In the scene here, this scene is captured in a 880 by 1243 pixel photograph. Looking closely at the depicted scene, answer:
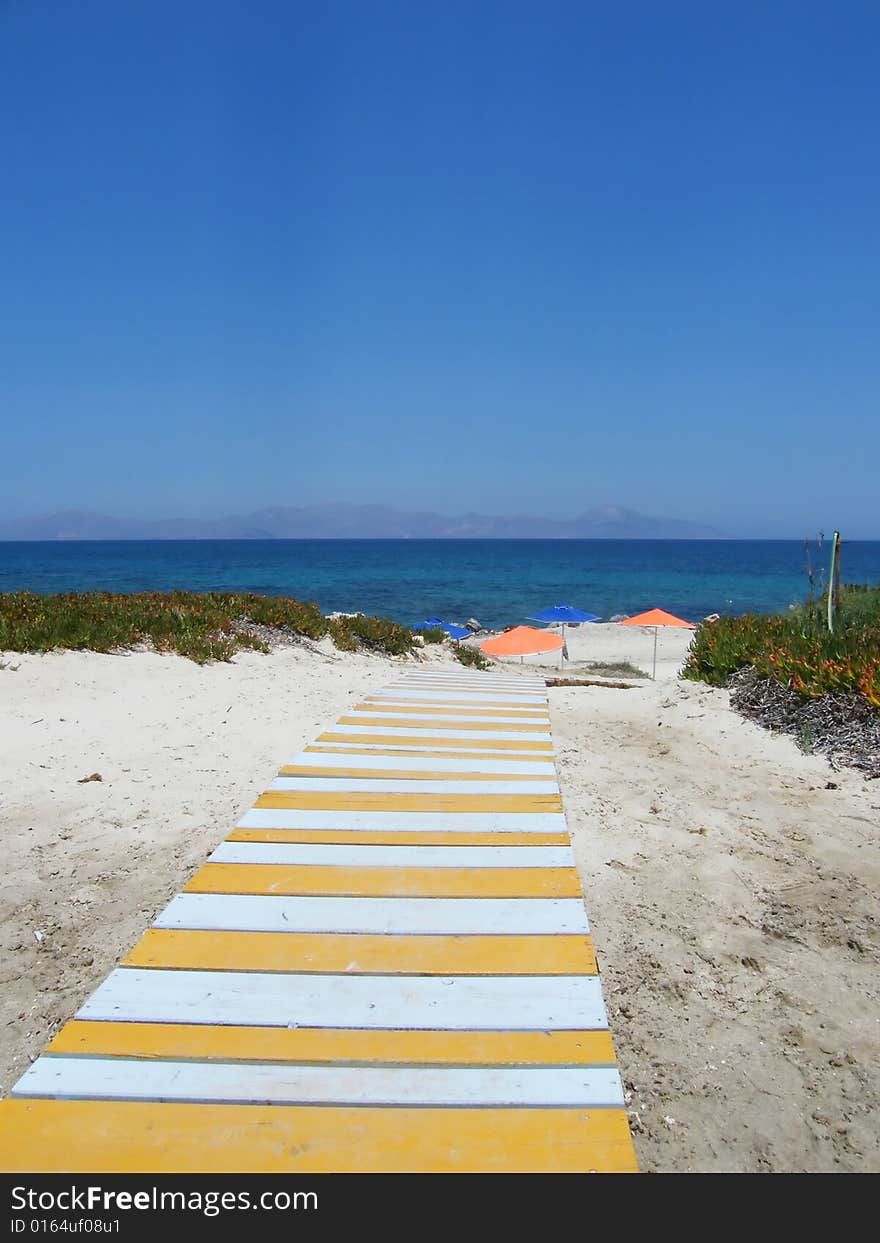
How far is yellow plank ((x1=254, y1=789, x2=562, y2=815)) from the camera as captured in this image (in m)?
4.29

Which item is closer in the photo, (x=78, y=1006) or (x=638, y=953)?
(x=78, y=1006)

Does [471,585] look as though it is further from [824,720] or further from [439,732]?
[439,732]

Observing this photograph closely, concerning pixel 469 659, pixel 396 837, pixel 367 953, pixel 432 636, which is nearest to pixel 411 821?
pixel 396 837

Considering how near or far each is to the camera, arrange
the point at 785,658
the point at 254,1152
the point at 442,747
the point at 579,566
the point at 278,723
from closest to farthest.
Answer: the point at 254,1152 < the point at 442,747 < the point at 278,723 < the point at 785,658 < the point at 579,566

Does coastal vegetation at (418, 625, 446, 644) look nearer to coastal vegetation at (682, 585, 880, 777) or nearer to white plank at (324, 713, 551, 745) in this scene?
coastal vegetation at (682, 585, 880, 777)

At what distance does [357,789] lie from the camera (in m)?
4.59

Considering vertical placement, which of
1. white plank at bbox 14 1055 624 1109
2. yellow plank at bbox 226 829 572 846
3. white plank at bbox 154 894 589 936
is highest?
yellow plank at bbox 226 829 572 846

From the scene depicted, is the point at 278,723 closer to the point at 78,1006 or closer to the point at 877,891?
the point at 78,1006

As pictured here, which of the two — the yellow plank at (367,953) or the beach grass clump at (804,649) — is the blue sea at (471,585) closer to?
the beach grass clump at (804,649)

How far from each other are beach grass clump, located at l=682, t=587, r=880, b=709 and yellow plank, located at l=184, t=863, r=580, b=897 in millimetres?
5182

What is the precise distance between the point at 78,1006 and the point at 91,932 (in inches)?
26.4

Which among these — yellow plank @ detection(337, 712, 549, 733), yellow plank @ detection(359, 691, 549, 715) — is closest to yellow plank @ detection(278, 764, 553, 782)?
yellow plank @ detection(337, 712, 549, 733)

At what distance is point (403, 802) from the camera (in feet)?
14.5
